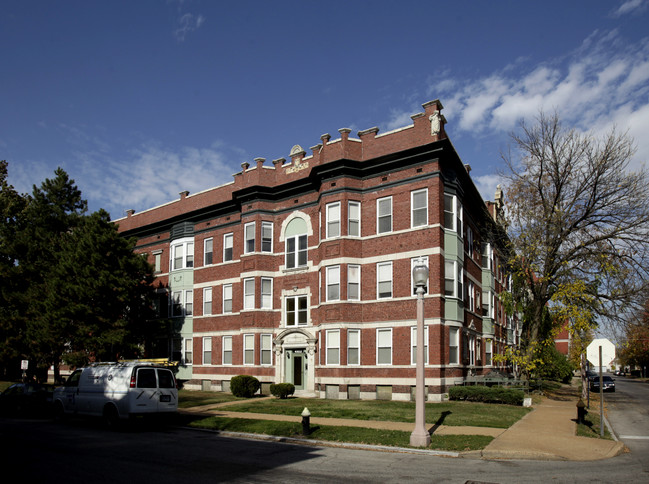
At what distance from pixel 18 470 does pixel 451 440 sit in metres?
9.96

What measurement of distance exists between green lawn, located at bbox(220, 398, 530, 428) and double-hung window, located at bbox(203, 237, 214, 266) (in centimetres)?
1249

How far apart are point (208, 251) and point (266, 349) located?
875 cm

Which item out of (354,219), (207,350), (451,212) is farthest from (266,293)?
(451,212)

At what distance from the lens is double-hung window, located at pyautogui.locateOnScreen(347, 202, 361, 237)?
27.9m

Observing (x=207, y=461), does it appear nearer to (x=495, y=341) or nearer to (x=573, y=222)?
(x=573, y=222)

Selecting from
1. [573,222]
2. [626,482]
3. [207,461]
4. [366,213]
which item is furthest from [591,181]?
[207,461]

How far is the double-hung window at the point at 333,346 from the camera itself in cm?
2689

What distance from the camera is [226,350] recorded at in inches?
1316

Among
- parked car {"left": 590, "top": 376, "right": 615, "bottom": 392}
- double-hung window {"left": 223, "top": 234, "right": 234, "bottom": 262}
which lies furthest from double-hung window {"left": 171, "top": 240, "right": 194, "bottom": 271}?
parked car {"left": 590, "top": 376, "right": 615, "bottom": 392}

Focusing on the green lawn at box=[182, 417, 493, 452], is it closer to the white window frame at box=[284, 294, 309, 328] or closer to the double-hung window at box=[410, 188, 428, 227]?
the white window frame at box=[284, 294, 309, 328]

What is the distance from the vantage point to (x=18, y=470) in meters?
10.8

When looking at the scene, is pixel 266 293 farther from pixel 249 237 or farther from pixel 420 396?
pixel 420 396

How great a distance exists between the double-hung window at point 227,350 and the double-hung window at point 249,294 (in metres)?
3.35

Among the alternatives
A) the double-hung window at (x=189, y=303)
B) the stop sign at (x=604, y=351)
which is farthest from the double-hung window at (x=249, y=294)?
the stop sign at (x=604, y=351)
